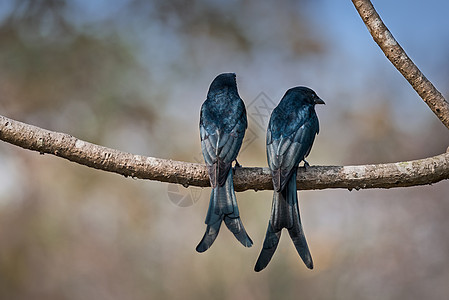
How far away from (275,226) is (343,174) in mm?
400

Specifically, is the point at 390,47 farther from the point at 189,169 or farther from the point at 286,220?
the point at 189,169

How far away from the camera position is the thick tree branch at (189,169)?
7.13 feet

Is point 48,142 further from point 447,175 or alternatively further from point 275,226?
point 447,175

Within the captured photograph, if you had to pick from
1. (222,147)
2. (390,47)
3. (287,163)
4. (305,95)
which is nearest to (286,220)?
(287,163)

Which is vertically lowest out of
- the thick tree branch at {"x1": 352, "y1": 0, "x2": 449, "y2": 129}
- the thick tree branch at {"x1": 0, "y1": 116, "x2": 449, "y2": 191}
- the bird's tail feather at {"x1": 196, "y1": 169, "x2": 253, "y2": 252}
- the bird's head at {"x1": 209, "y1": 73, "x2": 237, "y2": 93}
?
the bird's tail feather at {"x1": 196, "y1": 169, "x2": 253, "y2": 252}

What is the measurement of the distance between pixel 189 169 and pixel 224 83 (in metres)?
0.71

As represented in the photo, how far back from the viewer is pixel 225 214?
2.19 meters

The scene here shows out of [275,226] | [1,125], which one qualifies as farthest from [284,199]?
[1,125]

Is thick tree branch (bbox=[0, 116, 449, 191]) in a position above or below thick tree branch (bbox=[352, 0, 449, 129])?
below

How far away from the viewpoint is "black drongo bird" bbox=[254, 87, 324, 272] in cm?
220

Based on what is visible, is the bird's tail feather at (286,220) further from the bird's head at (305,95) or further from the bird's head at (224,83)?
the bird's head at (224,83)

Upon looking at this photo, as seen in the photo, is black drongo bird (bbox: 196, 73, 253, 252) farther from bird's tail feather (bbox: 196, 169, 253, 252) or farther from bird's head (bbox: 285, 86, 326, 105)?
bird's head (bbox: 285, 86, 326, 105)

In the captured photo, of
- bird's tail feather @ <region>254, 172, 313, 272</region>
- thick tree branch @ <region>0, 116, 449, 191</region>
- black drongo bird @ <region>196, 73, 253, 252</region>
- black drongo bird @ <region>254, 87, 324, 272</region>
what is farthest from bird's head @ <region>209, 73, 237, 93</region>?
bird's tail feather @ <region>254, 172, 313, 272</region>

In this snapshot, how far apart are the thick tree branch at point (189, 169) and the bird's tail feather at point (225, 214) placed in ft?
0.40
